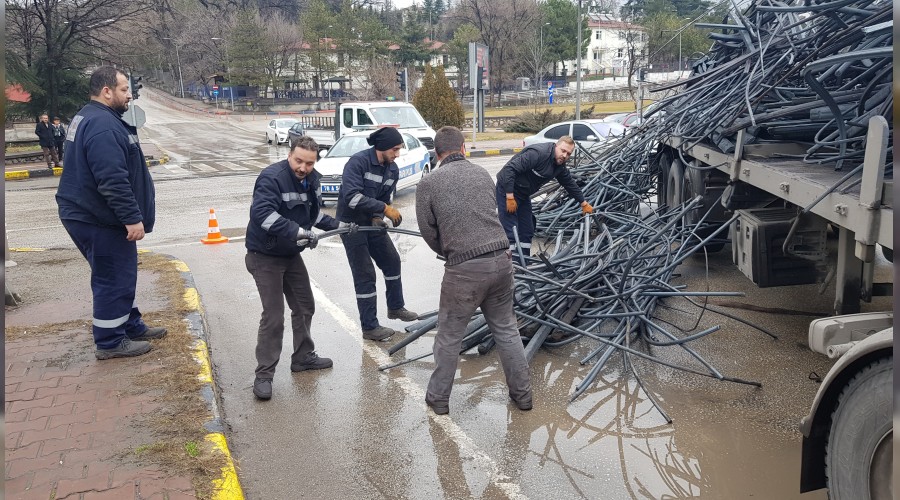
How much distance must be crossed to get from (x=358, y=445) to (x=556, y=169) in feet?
14.4

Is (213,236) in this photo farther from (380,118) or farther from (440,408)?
(380,118)

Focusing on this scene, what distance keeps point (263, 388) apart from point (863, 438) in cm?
384

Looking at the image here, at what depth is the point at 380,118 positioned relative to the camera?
20.8m

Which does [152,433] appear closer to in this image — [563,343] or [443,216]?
[443,216]

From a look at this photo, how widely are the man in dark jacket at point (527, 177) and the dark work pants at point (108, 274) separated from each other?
3.80 meters

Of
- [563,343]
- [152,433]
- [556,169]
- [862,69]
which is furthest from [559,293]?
[152,433]

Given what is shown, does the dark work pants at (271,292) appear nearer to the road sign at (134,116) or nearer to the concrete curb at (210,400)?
the concrete curb at (210,400)

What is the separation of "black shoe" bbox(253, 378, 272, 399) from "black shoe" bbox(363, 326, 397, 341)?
140 centimetres

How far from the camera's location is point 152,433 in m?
4.39

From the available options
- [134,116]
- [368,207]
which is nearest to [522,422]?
[368,207]

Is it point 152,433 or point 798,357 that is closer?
point 152,433

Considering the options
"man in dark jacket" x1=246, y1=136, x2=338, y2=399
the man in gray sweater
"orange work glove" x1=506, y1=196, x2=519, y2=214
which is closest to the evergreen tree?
"orange work glove" x1=506, y1=196, x2=519, y2=214

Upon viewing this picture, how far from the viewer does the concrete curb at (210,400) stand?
386 cm

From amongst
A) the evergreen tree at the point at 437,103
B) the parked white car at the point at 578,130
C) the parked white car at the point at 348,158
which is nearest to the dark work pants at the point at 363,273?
the parked white car at the point at 348,158
